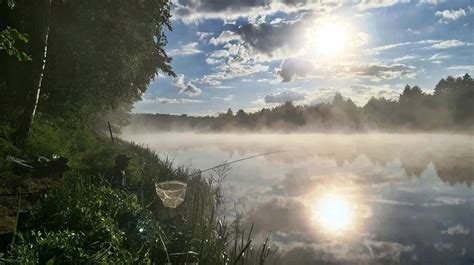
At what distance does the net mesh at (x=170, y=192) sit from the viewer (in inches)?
423

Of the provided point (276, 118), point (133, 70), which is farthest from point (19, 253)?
point (276, 118)

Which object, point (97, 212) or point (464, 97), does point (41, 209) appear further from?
point (464, 97)

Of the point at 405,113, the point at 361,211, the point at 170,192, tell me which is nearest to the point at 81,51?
the point at 170,192

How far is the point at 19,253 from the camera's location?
468 cm

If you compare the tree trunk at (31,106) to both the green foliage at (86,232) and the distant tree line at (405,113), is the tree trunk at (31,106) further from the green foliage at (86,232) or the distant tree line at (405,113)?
the distant tree line at (405,113)

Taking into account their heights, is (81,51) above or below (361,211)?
above

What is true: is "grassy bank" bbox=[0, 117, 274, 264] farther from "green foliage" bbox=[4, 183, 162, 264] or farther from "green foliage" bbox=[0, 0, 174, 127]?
"green foliage" bbox=[0, 0, 174, 127]

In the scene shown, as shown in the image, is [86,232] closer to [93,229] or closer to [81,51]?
[93,229]

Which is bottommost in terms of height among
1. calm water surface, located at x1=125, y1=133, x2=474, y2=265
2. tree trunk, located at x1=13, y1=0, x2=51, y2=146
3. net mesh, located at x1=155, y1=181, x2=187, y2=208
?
calm water surface, located at x1=125, y1=133, x2=474, y2=265

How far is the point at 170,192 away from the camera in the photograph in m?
10.8

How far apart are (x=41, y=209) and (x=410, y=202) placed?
18.9 meters

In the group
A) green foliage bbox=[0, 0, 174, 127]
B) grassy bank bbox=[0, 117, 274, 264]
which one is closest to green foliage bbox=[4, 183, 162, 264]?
grassy bank bbox=[0, 117, 274, 264]

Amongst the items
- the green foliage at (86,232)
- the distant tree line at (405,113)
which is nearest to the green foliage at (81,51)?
the green foliage at (86,232)

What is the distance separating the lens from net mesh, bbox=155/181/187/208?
1074 centimetres
